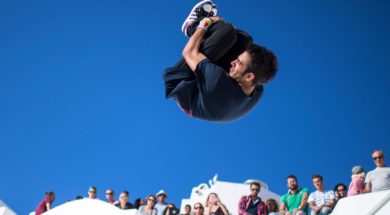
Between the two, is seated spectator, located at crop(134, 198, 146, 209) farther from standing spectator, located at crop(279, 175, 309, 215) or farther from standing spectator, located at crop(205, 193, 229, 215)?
standing spectator, located at crop(279, 175, 309, 215)

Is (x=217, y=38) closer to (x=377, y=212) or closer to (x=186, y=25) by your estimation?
(x=186, y=25)

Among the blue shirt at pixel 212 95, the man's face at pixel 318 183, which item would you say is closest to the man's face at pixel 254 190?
the man's face at pixel 318 183

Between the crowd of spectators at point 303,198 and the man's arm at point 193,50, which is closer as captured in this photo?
the man's arm at point 193,50

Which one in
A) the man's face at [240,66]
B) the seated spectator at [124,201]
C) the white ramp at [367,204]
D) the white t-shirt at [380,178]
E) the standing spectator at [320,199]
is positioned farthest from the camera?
the seated spectator at [124,201]

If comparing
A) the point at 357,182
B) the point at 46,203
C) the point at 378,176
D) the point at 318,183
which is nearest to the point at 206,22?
the point at 378,176

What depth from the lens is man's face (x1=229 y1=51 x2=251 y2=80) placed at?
4.18 metres

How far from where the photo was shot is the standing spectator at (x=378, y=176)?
7172 mm

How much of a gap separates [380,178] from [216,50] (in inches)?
175

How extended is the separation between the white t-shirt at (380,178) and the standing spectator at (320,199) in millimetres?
821

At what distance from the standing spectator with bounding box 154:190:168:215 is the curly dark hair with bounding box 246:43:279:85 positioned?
6650 mm

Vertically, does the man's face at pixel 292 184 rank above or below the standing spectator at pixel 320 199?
above

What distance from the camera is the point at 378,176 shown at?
721cm

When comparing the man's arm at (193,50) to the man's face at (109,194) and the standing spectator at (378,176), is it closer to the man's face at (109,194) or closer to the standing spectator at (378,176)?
the standing spectator at (378,176)

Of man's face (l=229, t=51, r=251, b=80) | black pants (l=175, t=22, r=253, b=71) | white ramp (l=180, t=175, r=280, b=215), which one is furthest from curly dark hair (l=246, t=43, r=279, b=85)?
white ramp (l=180, t=175, r=280, b=215)
